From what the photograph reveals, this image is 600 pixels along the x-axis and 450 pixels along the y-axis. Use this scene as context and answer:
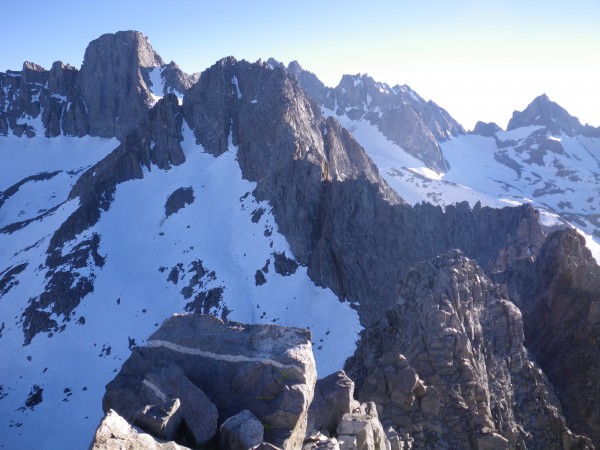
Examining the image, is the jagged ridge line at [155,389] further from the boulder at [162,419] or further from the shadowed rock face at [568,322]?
the shadowed rock face at [568,322]

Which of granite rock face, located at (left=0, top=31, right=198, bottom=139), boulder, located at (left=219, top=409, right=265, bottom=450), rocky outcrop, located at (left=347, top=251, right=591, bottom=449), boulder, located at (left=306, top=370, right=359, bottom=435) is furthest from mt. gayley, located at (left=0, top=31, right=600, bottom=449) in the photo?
granite rock face, located at (left=0, top=31, right=198, bottom=139)

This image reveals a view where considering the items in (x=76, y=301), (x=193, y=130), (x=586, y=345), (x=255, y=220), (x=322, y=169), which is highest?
(x=193, y=130)

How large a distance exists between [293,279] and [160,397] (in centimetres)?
4987

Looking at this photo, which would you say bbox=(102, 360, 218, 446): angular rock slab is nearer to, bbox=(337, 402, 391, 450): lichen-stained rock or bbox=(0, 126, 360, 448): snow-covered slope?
bbox=(337, 402, 391, 450): lichen-stained rock

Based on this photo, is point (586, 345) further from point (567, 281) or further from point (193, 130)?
point (193, 130)

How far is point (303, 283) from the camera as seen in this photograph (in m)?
61.2

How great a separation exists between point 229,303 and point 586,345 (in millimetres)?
40702

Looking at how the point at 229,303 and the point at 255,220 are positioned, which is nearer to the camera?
the point at 229,303

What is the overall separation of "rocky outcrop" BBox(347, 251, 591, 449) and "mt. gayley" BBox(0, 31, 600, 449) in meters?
0.12


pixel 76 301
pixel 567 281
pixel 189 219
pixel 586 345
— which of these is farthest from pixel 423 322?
pixel 189 219

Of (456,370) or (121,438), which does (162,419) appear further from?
(456,370)

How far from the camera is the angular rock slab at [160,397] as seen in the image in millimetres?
11156

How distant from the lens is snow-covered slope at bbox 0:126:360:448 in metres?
49.3

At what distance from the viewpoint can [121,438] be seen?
30.5 feet
